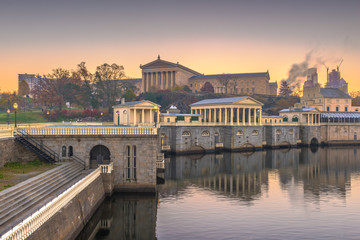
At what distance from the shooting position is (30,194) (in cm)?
2152

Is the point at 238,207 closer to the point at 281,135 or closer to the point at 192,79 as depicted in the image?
the point at 281,135

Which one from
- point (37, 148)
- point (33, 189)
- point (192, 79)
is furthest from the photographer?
point (192, 79)

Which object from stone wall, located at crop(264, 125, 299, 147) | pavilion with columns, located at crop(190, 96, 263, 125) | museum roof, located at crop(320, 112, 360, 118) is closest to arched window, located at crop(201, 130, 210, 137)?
pavilion with columns, located at crop(190, 96, 263, 125)

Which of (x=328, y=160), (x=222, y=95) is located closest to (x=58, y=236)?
(x=328, y=160)

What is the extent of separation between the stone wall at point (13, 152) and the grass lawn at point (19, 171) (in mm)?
731

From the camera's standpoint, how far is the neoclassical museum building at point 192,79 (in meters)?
176

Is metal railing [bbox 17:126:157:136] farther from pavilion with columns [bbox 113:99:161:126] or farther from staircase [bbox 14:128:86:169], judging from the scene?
pavilion with columns [bbox 113:99:161:126]

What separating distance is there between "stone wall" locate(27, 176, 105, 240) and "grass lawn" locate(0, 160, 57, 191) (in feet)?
14.7

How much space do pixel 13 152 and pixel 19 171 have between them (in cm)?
494

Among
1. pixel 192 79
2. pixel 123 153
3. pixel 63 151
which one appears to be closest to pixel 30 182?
pixel 63 151

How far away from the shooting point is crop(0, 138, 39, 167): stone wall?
29859 mm

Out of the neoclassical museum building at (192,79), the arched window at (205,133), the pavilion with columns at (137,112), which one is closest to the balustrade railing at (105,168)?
the pavilion with columns at (137,112)

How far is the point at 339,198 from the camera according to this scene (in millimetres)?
39875

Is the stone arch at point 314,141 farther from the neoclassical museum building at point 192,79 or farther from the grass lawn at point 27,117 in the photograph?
the grass lawn at point 27,117
